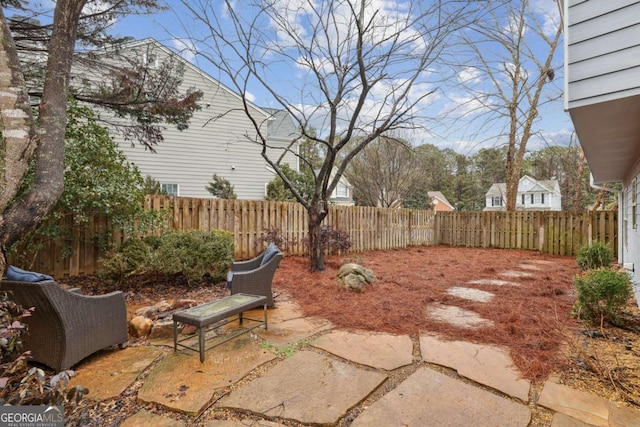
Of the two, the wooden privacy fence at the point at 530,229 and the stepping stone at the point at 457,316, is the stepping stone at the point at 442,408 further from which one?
the wooden privacy fence at the point at 530,229

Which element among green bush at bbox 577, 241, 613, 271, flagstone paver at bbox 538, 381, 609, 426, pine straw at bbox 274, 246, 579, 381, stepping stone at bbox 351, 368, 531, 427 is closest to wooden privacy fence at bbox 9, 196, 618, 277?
pine straw at bbox 274, 246, 579, 381

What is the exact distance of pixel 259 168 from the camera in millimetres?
13695

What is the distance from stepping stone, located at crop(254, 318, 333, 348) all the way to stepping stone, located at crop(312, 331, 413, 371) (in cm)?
20

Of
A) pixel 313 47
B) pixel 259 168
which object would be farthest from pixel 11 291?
pixel 259 168

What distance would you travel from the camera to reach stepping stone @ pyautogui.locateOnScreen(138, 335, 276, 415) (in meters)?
2.12

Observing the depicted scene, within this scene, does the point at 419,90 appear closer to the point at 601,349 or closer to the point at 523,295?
the point at 523,295

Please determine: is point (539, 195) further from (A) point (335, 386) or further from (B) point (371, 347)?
(A) point (335, 386)

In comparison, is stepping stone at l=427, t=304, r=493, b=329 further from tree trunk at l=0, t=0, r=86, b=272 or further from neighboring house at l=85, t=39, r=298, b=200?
neighboring house at l=85, t=39, r=298, b=200

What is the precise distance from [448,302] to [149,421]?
152 inches

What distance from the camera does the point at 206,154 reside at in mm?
12641

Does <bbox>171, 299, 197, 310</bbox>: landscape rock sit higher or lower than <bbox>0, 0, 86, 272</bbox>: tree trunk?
lower

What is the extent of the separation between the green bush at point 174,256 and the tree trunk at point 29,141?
2.21 metres

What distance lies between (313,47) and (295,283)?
415cm

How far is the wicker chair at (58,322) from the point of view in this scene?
7.49 feet
